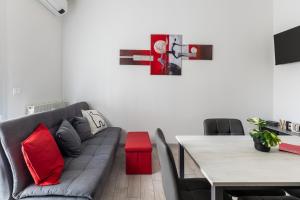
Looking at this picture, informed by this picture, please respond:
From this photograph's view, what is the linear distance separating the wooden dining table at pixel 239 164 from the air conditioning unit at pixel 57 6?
305cm

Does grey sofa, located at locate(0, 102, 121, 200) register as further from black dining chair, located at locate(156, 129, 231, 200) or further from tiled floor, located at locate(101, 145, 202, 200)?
black dining chair, located at locate(156, 129, 231, 200)

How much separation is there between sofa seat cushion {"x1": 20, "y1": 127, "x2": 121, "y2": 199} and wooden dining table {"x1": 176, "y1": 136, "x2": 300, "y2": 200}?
82cm

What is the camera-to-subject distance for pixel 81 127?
2.94m

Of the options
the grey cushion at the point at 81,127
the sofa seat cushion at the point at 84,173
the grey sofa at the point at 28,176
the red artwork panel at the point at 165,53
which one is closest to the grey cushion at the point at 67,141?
the sofa seat cushion at the point at 84,173

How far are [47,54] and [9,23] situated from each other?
0.91 m

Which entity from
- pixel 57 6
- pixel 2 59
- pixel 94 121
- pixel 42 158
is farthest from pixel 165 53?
pixel 42 158

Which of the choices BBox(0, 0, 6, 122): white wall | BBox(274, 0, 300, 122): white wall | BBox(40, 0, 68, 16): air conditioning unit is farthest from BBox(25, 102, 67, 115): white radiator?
BBox(274, 0, 300, 122): white wall

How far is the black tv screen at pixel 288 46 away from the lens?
315 centimetres

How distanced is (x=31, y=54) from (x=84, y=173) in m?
2.12

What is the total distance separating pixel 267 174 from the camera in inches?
45.7

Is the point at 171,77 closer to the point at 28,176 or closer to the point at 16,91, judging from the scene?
the point at 16,91

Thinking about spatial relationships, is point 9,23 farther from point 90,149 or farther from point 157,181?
point 157,181

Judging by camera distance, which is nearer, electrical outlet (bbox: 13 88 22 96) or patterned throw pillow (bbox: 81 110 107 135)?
electrical outlet (bbox: 13 88 22 96)

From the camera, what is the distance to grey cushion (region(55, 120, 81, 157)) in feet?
7.42
